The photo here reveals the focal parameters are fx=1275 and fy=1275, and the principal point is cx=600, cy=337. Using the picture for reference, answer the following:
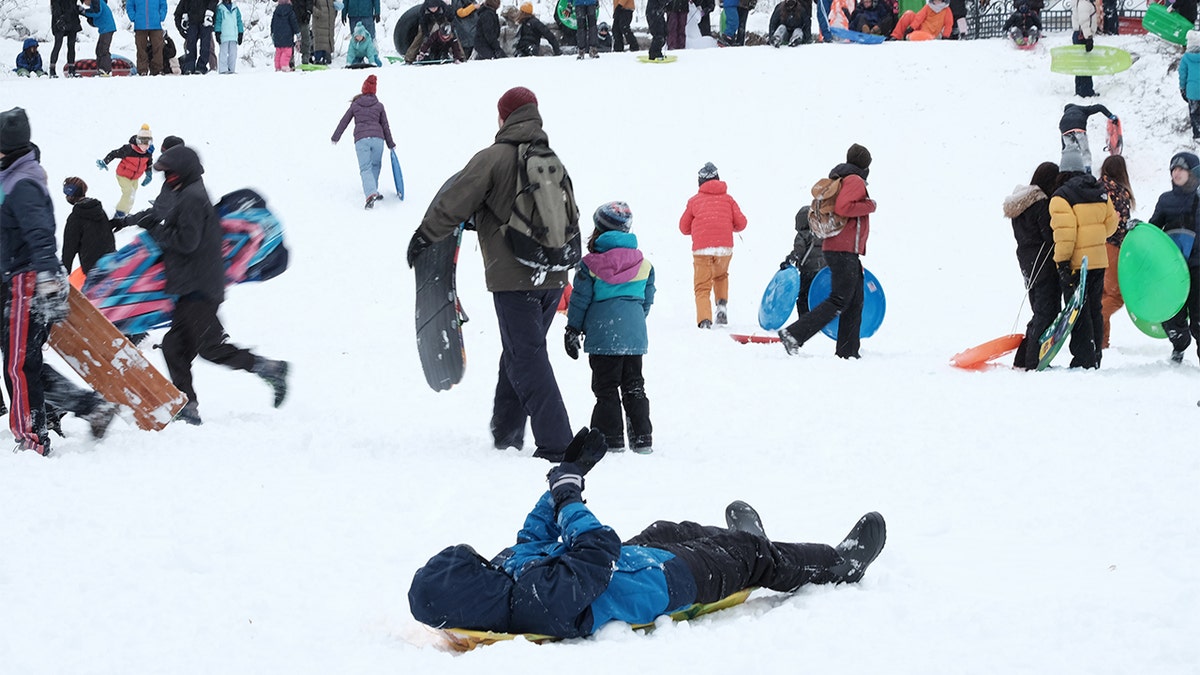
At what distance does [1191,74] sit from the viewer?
16.5 metres

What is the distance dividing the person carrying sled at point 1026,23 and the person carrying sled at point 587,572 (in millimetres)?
17118

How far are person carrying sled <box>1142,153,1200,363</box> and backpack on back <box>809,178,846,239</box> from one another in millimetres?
2294

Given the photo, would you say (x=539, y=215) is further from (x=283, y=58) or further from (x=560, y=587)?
(x=283, y=58)

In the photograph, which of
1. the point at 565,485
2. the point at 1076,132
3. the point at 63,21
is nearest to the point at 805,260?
the point at 1076,132

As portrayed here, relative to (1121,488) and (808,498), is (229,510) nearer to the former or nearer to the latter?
(808,498)

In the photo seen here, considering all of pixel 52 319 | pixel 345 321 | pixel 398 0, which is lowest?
pixel 345 321

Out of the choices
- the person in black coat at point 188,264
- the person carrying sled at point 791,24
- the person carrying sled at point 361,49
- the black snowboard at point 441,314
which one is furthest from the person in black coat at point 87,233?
the person carrying sled at point 791,24

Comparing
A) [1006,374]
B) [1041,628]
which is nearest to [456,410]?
[1006,374]

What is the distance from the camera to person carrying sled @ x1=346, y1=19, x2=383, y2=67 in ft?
68.3

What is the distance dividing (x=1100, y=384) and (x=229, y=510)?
5.76 m

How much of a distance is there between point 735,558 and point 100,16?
18.4 metres

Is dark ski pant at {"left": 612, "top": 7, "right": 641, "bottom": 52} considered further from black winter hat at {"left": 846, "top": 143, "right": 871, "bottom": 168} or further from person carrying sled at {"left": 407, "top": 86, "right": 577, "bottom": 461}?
person carrying sled at {"left": 407, "top": 86, "right": 577, "bottom": 461}

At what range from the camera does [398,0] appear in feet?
103

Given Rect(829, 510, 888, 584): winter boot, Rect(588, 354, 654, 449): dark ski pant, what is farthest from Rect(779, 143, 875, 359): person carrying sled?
Rect(829, 510, 888, 584): winter boot
